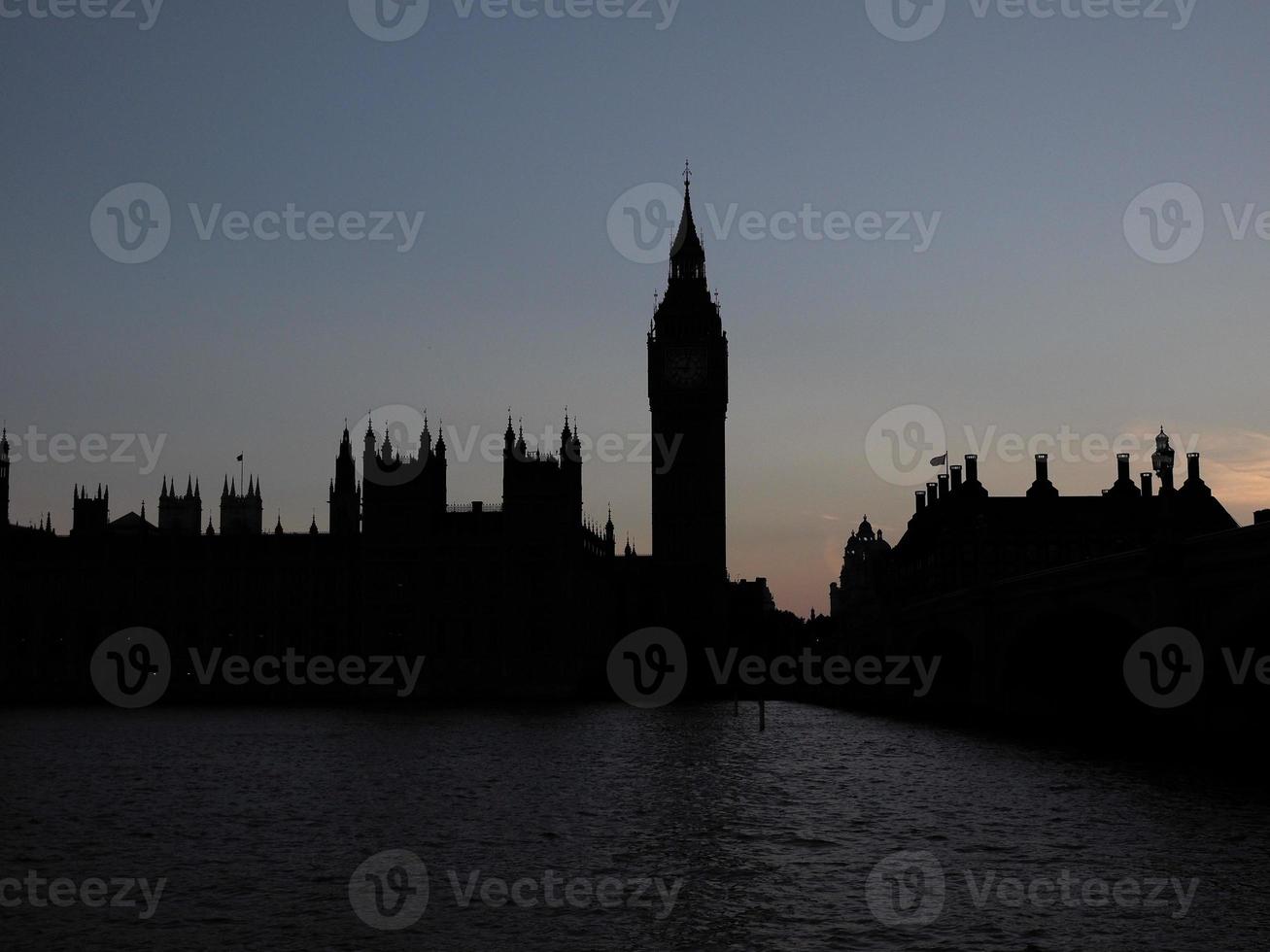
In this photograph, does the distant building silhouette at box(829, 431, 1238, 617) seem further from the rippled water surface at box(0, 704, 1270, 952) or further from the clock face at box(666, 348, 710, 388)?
the rippled water surface at box(0, 704, 1270, 952)

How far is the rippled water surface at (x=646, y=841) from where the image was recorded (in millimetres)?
25703

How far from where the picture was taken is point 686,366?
15762 cm

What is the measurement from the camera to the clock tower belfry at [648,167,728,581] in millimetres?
150250

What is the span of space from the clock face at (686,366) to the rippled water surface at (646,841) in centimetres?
8840

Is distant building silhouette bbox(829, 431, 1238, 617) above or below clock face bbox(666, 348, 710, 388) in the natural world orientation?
below

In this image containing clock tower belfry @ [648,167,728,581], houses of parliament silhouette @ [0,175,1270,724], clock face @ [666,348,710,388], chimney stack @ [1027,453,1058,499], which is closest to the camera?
houses of parliament silhouette @ [0,175,1270,724]

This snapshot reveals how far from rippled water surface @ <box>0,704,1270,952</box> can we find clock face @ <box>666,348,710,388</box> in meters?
88.4

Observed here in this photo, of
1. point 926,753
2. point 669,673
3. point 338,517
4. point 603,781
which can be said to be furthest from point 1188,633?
point 338,517

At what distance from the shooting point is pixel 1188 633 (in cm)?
5322

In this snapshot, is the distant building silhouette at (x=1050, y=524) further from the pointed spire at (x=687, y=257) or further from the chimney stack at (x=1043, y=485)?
the pointed spire at (x=687, y=257)

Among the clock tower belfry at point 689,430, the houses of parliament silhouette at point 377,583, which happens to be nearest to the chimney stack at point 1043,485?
the clock tower belfry at point 689,430

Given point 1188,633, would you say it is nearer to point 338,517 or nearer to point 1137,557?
point 1137,557

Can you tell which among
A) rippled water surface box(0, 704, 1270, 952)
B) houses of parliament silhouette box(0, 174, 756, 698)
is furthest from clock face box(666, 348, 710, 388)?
rippled water surface box(0, 704, 1270, 952)

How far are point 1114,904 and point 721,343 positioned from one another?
13504cm
